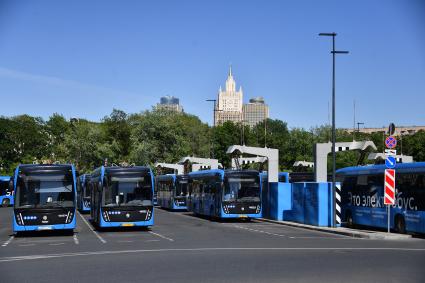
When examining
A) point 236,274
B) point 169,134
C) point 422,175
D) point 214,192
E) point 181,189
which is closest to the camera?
point 236,274

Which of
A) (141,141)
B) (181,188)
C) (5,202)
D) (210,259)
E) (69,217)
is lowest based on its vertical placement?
(210,259)

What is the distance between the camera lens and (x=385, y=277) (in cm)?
1389

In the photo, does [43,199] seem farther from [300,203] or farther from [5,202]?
[5,202]

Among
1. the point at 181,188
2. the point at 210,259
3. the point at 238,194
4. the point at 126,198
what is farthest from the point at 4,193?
the point at 210,259

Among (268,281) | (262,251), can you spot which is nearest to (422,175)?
(262,251)

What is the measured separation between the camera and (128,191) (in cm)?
3066

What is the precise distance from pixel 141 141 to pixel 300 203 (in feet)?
203

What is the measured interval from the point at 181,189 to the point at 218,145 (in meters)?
57.0

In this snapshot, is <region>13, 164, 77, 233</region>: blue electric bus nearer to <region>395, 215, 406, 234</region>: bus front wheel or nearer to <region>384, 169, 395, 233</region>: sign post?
<region>384, 169, 395, 233</region>: sign post

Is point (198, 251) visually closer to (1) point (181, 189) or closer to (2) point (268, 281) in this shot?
(2) point (268, 281)

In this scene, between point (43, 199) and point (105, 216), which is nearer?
point (43, 199)

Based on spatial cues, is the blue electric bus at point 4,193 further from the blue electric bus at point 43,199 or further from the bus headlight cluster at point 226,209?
the blue electric bus at point 43,199

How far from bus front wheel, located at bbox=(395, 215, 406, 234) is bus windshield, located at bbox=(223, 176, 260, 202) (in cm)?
1201

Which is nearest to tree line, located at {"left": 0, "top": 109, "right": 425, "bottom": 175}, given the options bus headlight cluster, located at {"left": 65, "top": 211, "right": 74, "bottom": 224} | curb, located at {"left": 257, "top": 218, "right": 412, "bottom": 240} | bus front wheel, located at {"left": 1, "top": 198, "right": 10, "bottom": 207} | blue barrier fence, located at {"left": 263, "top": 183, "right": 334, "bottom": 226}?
bus front wheel, located at {"left": 1, "top": 198, "right": 10, "bottom": 207}
